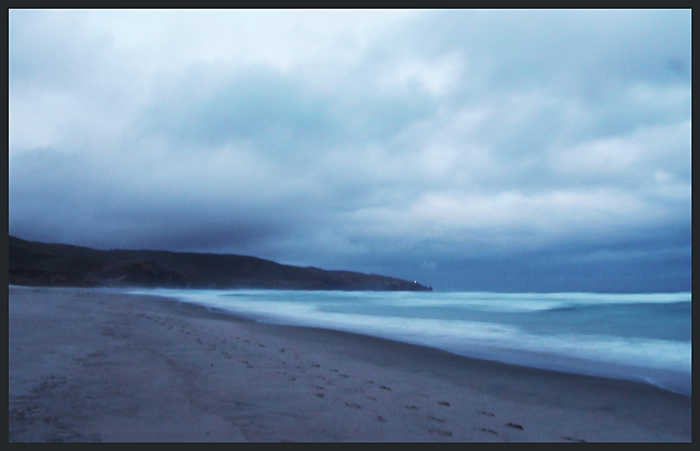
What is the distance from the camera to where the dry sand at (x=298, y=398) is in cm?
440

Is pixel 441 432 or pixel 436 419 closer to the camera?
pixel 441 432

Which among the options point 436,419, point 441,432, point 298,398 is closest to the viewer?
point 441,432

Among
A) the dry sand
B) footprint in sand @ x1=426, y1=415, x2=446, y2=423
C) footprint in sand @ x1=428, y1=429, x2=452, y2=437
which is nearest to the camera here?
the dry sand

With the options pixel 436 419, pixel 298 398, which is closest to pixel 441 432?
pixel 436 419

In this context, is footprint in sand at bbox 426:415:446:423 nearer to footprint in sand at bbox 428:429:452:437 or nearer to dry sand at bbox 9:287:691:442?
dry sand at bbox 9:287:691:442

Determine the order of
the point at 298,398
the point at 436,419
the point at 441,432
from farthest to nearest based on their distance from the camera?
the point at 298,398 → the point at 436,419 → the point at 441,432

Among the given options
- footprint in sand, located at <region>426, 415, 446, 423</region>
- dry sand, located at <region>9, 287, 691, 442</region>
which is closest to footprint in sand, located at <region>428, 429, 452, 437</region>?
dry sand, located at <region>9, 287, 691, 442</region>

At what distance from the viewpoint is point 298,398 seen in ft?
18.2

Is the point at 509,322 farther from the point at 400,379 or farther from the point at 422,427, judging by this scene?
the point at 422,427

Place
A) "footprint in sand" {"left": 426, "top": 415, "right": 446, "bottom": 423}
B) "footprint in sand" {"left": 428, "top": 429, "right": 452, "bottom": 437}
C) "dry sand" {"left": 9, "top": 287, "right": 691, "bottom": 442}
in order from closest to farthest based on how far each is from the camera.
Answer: "dry sand" {"left": 9, "top": 287, "right": 691, "bottom": 442}, "footprint in sand" {"left": 428, "top": 429, "right": 452, "bottom": 437}, "footprint in sand" {"left": 426, "top": 415, "right": 446, "bottom": 423}

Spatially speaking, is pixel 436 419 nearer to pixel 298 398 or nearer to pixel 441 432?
pixel 441 432

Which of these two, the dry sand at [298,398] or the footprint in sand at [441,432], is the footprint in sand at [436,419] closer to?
the dry sand at [298,398]

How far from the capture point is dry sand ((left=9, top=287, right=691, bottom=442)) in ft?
14.4

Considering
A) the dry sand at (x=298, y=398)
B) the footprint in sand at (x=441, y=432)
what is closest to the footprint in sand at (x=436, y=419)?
the dry sand at (x=298, y=398)
